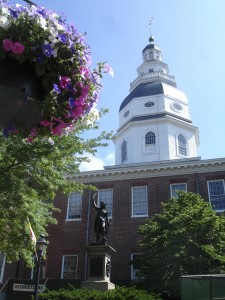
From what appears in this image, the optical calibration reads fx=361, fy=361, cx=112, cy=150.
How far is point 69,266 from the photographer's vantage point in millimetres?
24188

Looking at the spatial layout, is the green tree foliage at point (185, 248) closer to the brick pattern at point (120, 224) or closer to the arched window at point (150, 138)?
the brick pattern at point (120, 224)

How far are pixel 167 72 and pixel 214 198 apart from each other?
23.8 metres

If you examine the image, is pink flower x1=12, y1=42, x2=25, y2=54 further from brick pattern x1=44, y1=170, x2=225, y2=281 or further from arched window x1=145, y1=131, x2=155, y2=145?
arched window x1=145, y1=131, x2=155, y2=145

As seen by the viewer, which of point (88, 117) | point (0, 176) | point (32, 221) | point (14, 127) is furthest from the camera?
point (32, 221)

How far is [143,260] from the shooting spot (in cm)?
1784

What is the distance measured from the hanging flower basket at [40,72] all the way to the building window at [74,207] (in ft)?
77.0

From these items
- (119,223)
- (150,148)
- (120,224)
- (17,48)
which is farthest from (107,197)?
(17,48)

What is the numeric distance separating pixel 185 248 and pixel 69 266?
1057 cm

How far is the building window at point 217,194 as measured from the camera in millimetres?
23812

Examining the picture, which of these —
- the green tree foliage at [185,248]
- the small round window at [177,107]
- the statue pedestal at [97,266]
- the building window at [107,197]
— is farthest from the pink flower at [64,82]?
the small round window at [177,107]

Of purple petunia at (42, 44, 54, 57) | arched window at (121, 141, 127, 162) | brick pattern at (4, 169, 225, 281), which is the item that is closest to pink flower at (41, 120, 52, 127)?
purple petunia at (42, 44, 54, 57)

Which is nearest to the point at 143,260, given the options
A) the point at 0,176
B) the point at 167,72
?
the point at 0,176

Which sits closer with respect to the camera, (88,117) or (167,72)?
(88,117)

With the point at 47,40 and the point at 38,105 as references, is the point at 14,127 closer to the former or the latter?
the point at 38,105
